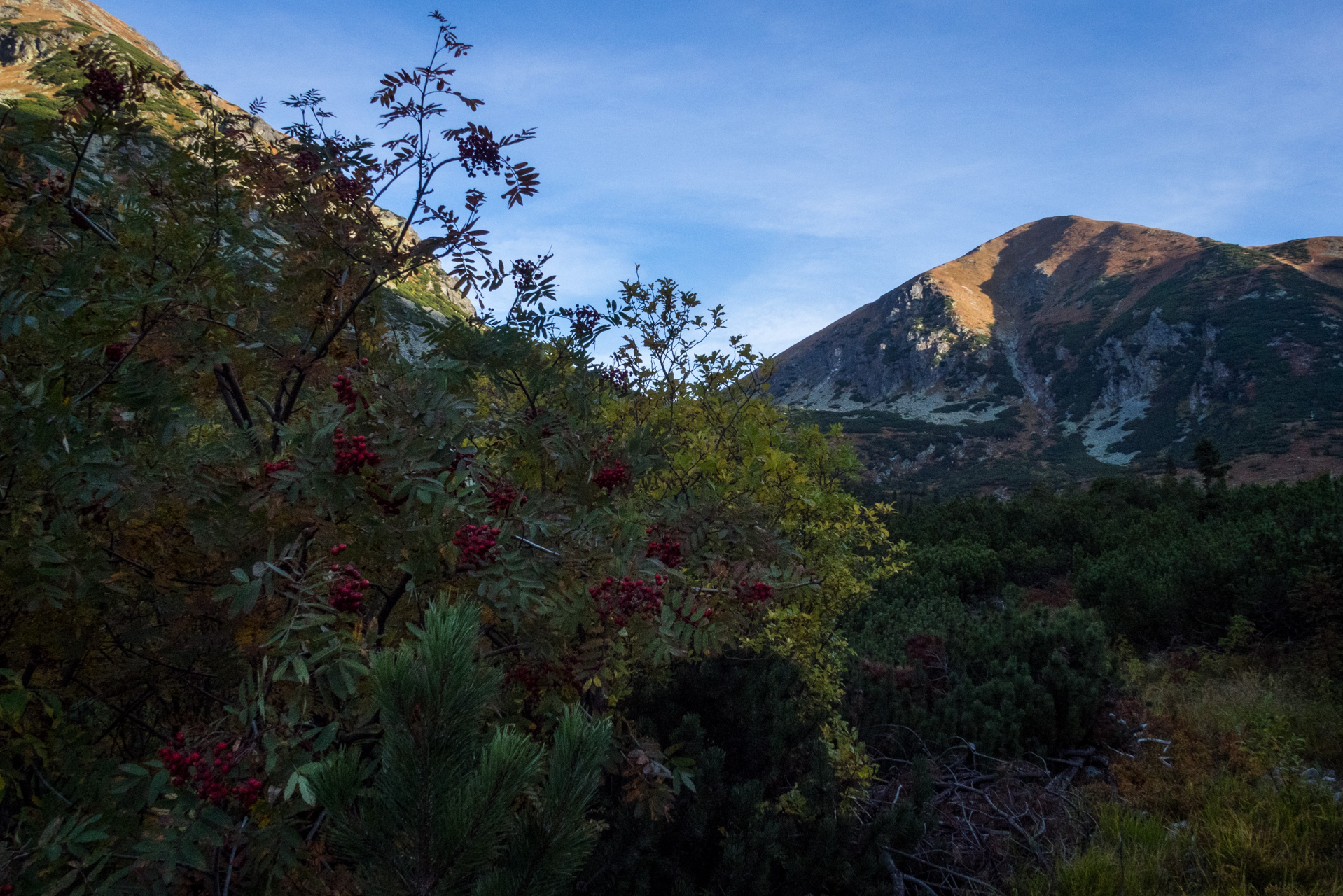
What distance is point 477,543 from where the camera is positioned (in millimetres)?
2061

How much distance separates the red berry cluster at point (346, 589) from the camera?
6.19 ft

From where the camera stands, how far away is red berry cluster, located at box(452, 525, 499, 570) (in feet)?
6.79

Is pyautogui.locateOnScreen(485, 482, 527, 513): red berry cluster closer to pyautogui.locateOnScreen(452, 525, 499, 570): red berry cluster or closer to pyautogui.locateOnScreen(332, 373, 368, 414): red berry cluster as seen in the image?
pyautogui.locateOnScreen(452, 525, 499, 570): red berry cluster

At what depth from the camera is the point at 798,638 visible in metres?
5.69

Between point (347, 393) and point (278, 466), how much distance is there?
1.38 feet

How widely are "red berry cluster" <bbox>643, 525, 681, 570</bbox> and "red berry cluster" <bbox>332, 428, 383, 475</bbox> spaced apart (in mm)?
1269

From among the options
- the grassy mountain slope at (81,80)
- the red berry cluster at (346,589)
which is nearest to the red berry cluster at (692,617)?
the red berry cluster at (346,589)

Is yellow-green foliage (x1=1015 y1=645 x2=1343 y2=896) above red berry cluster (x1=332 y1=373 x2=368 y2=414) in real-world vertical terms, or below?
below

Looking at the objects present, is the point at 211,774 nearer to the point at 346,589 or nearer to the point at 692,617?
the point at 346,589

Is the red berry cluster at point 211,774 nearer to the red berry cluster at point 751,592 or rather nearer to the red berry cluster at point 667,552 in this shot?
the red berry cluster at point 667,552

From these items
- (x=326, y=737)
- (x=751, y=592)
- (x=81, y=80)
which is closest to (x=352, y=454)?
(x=326, y=737)

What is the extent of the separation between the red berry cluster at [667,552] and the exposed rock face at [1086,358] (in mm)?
44073

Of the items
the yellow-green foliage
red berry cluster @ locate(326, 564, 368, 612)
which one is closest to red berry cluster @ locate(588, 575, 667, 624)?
red berry cluster @ locate(326, 564, 368, 612)

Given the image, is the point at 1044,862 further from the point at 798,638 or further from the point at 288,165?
the point at 288,165
